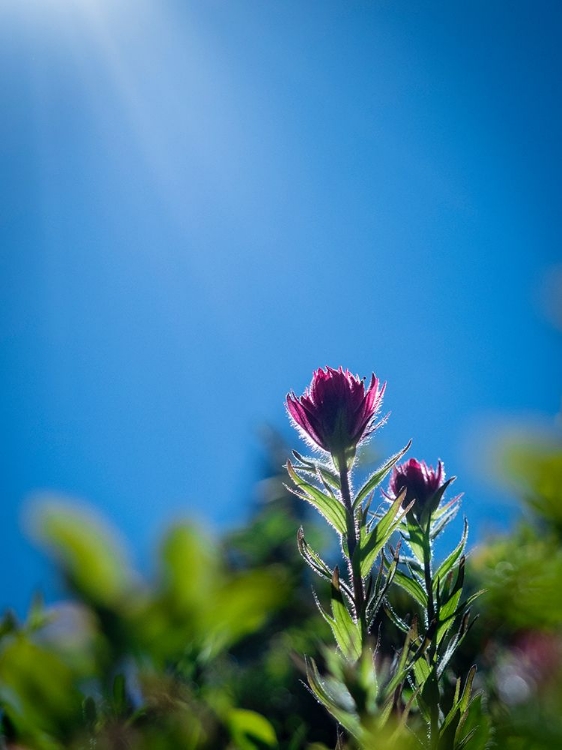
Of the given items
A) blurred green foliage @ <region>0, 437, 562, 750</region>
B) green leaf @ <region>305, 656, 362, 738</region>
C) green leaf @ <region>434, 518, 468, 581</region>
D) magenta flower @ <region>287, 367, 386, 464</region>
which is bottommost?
blurred green foliage @ <region>0, 437, 562, 750</region>

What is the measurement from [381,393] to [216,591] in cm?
80

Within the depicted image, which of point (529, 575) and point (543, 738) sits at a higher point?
point (529, 575)

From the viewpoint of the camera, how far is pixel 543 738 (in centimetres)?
27

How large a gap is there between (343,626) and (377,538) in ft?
0.45

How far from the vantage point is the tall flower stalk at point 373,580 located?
0.70 metres

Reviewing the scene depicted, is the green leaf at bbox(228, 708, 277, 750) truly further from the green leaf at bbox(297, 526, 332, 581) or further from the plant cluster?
the green leaf at bbox(297, 526, 332, 581)

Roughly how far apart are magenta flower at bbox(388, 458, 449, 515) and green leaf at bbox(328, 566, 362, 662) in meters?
0.43

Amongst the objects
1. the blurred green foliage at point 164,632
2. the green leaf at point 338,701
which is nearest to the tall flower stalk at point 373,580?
the green leaf at point 338,701

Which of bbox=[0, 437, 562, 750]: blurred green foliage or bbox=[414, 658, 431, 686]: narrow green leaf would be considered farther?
bbox=[414, 658, 431, 686]: narrow green leaf

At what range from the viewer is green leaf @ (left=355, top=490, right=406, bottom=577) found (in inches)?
34.9

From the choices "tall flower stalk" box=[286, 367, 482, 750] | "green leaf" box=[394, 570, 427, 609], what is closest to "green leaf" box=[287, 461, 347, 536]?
"tall flower stalk" box=[286, 367, 482, 750]

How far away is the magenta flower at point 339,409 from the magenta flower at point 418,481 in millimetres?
147

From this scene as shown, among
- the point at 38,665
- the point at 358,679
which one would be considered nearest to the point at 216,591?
the point at 38,665

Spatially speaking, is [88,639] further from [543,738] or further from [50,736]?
[543,738]
